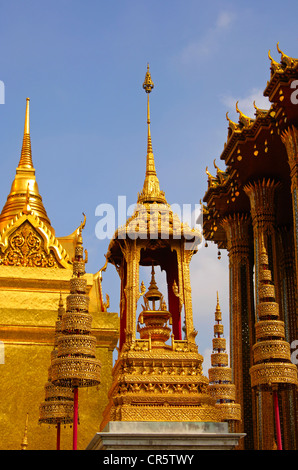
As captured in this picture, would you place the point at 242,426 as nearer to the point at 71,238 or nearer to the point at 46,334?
the point at 46,334

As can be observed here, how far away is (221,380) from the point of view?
16297mm

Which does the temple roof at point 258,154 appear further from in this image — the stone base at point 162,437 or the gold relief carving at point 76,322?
the stone base at point 162,437

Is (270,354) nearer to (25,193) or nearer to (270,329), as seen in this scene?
(270,329)

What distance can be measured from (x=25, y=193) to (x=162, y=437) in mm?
12558

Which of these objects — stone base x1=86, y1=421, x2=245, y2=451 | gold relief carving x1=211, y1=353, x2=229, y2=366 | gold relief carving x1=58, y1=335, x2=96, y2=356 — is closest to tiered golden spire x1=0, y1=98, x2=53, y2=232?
gold relief carving x1=211, y1=353, x2=229, y2=366

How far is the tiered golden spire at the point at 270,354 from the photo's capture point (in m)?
11.3

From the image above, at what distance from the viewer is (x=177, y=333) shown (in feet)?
47.0

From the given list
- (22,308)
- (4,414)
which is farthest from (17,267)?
(4,414)

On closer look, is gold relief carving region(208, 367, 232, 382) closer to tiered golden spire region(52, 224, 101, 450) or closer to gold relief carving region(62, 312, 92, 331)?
tiered golden spire region(52, 224, 101, 450)

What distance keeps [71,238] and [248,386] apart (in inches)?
271

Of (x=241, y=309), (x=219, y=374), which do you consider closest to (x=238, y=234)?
(x=241, y=309)

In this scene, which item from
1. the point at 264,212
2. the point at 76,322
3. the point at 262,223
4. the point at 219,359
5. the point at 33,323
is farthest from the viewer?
the point at 33,323

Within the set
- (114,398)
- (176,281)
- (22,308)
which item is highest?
(22,308)

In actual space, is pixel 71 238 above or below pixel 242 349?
above
